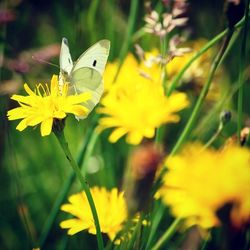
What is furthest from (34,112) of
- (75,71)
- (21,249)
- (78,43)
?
(21,249)

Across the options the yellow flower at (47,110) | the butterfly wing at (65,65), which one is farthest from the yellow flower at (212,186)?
the butterfly wing at (65,65)

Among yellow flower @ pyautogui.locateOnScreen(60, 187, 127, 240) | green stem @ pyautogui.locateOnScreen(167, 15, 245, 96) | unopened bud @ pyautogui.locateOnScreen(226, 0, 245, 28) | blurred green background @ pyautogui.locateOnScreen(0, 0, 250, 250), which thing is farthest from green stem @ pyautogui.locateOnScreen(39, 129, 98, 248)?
unopened bud @ pyautogui.locateOnScreen(226, 0, 245, 28)

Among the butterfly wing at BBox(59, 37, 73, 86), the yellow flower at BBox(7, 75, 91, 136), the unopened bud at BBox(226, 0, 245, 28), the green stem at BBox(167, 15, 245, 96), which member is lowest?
the yellow flower at BBox(7, 75, 91, 136)

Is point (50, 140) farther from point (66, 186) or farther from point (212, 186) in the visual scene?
point (212, 186)

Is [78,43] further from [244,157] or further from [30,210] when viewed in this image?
[244,157]

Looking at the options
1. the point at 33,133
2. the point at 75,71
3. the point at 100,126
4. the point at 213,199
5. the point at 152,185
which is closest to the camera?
the point at 213,199

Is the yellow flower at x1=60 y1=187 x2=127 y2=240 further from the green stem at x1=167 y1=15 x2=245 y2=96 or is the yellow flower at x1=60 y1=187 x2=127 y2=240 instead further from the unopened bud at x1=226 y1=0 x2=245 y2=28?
the unopened bud at x1=226 y1=0 x2=245 y2=28

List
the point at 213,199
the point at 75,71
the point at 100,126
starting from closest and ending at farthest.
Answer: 1. the point at 213,199
2. the point at 75,71
3. the point at 100,126
